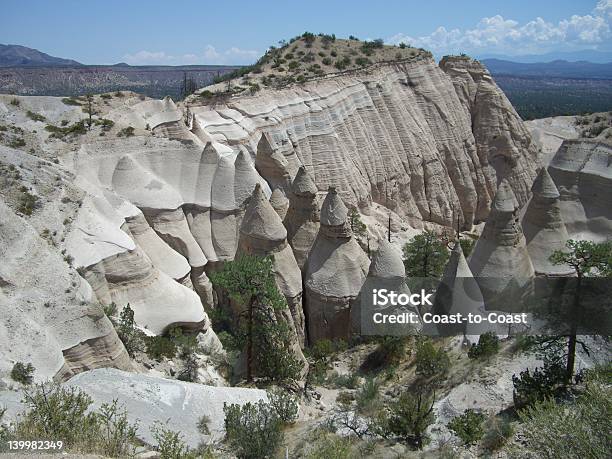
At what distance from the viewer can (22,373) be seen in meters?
10.3

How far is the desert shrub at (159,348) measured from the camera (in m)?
14.3

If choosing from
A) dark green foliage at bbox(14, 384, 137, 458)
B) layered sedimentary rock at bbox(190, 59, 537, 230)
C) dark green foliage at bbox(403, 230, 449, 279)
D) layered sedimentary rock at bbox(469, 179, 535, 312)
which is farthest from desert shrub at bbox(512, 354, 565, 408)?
layered sedimentary rock at bbox(190, 59, 537, 230)

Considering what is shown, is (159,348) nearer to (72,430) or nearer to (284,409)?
(284,409)

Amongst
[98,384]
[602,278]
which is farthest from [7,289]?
[602,278]

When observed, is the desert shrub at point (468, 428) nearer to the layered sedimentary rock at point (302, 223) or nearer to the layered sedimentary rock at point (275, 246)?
the layered sedimentary rock at point (275, 246)

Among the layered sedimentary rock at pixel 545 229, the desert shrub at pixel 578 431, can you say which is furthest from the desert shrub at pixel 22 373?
the layered sedimentary rock at pixel 545 229

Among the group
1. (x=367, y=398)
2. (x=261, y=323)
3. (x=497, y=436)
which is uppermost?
(x=261, y=323)

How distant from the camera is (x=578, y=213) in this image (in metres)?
23.3

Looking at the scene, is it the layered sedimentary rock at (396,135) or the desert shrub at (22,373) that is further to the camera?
the layered sedimentary rock at (396,135)

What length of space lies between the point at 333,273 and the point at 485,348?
6.36 metres

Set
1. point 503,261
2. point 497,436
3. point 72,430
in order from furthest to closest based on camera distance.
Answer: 1. point 503,261
2. point 497,436
3. point 72,430

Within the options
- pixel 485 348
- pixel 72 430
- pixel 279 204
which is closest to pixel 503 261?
pixel 485 348

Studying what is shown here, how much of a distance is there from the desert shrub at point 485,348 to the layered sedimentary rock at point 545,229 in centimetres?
679

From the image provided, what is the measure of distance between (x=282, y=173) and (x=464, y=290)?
12.7 m
